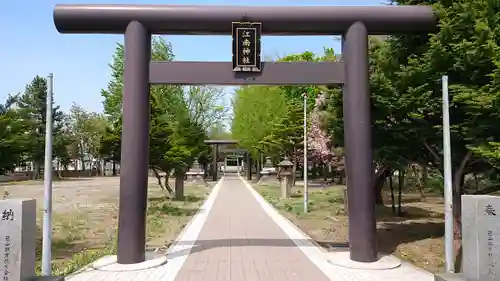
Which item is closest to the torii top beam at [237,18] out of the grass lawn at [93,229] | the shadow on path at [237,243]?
the grass lawn at [93,229]

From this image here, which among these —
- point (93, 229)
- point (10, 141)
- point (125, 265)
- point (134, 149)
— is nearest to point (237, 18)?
point (134, 149)

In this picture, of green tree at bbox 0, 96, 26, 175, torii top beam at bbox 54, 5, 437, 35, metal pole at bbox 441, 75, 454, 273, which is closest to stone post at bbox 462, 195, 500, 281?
metal pole at bbox 441, 75, 454, 273

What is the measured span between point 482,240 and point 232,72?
210 inches

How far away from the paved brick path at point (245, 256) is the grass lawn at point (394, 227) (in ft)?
4.22

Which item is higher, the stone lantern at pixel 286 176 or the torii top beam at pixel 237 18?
the torii top beam at pixel 237 18

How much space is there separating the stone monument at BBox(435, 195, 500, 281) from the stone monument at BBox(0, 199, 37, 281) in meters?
5.58

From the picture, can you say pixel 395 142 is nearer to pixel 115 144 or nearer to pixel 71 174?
pixel 115 144

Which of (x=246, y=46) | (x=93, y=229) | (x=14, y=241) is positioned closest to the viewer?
(x=14, y=241)

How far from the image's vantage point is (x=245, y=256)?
9.46m

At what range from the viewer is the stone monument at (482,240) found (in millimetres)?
5723

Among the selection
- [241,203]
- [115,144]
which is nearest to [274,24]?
[115,144]

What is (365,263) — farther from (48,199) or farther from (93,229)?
(93,229)

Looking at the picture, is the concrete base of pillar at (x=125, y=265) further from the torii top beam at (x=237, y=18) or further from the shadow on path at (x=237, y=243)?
the torii top beam at (x=237, y=18)

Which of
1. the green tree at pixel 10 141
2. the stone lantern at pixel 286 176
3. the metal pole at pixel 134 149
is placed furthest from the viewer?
the stone lantern at pixel 286 176
